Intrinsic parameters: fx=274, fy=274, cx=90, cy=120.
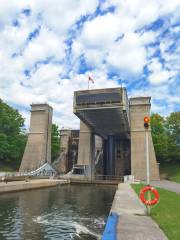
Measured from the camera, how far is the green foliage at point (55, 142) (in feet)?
256

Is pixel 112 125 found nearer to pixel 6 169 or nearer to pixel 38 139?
pixel 38 139

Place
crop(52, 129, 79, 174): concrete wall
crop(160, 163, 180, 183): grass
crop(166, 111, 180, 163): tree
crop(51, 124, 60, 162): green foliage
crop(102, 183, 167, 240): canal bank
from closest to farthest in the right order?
crop(102, 183, 167, 240): canal bank < crop(160, 163, 180, 183): grass < crop(166, 111, 180, 163): tree < crop(52, 129, 79, 174): concrete wall < crop(51, 124, 60, 162): green foliage

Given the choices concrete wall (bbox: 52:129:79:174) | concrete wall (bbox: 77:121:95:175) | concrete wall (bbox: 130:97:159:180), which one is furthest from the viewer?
concrete wall (bbox: 52:129:79:174)

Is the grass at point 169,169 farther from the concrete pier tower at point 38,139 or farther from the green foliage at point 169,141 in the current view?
the concrete pier tower at point 38,139

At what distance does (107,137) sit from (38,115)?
19.5 metres

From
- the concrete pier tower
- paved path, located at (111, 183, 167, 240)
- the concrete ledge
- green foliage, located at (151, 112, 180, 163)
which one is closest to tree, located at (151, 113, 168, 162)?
green foliage, located at (151, 112, 180, 163)

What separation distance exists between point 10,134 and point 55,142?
20448mm

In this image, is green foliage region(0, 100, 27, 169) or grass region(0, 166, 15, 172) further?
grass region(0, 166, 15, 172)

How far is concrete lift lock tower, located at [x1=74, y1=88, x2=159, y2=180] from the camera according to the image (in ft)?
157

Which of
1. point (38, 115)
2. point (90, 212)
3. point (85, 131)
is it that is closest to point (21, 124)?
point (38, 115)

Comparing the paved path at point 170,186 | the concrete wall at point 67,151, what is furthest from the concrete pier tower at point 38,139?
the paved path at point 170,186

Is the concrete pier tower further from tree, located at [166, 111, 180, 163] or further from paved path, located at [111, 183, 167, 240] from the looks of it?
paved path, located at [111, 183, 167, 240]

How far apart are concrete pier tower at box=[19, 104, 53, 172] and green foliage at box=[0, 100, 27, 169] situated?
258 cm

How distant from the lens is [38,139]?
217 feet
